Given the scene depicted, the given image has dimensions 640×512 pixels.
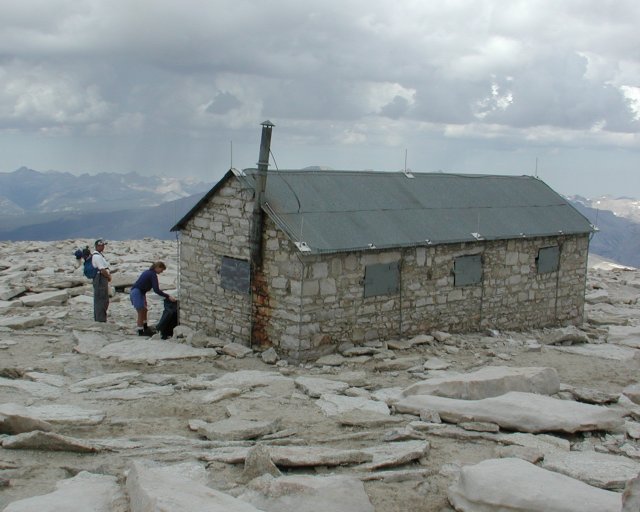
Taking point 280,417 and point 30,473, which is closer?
point 30,473

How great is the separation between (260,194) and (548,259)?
8411 mm

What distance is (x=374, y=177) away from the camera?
17.2m

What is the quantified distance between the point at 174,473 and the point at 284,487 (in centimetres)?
124

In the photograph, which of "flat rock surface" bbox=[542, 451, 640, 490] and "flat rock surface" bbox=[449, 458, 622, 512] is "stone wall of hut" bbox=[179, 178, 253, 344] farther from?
"flat rock surface" bbox=[449, 458, 622, 512]

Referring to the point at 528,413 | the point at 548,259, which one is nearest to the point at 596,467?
the point at 528,413

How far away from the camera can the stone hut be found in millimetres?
13945

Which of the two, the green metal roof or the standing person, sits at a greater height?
the green metal roof

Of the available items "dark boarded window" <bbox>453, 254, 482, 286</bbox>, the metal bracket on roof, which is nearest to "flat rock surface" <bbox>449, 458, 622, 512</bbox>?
the metal bracket on roof

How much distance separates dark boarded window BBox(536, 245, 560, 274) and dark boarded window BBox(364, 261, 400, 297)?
A: 196 inches

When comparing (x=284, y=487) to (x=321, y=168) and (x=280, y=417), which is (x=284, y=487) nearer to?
(x=280, y=417)

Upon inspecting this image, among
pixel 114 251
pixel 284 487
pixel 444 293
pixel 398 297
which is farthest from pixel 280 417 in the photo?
pixel 114 251

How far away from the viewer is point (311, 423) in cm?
959

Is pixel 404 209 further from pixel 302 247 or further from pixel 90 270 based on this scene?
pixel 90 270

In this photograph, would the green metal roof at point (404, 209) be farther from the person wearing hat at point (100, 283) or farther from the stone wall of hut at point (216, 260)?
the person wearing hat at point (100, 283)
